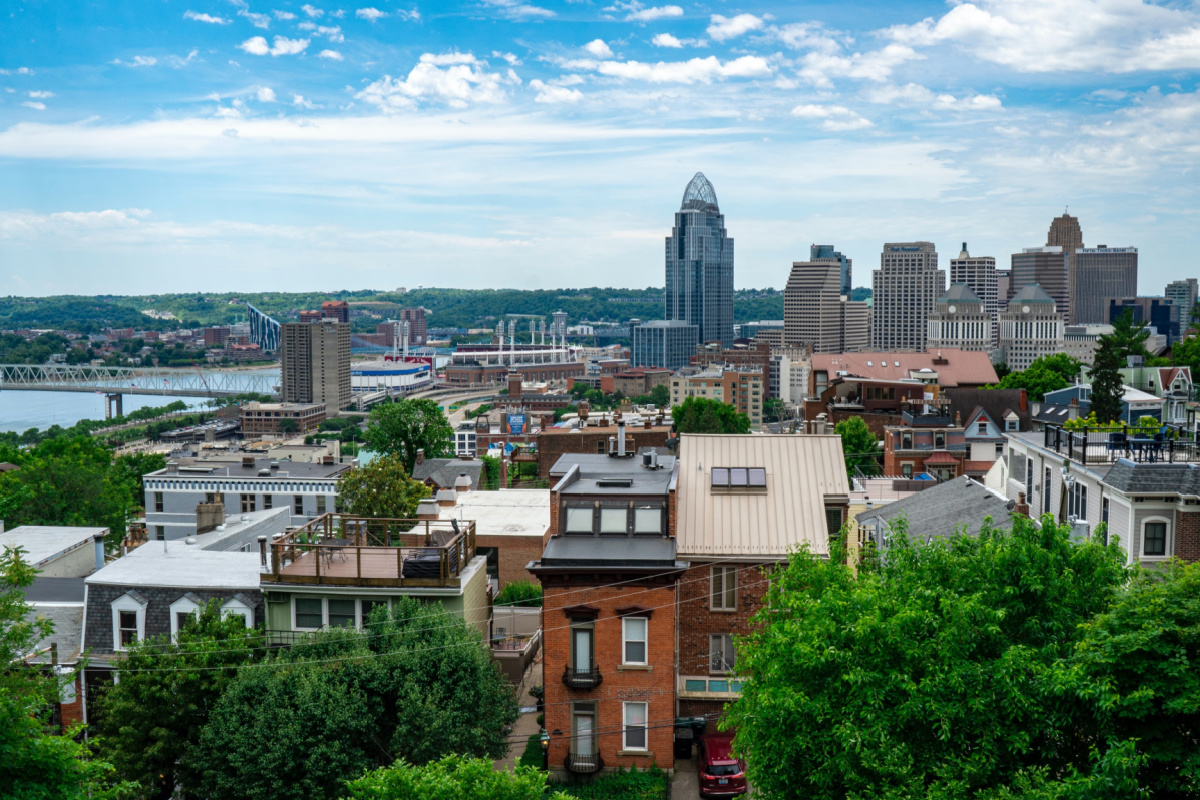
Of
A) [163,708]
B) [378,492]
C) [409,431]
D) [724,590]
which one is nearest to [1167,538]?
[724,590]

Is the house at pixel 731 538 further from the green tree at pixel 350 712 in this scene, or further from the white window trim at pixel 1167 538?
the white window trim at pixel 1167 538

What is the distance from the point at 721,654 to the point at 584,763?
18.0 feet

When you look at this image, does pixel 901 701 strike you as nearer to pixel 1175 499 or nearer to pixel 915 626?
pixel 915 626

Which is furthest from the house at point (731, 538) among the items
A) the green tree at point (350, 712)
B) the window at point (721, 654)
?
the green tree at point (350, 712)

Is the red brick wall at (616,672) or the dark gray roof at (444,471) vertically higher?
the red brick wall at (616,672)

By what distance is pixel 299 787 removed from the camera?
24.3 meters

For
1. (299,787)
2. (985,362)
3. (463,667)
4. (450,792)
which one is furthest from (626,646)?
(985,362)

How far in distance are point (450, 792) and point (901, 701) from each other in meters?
8.05

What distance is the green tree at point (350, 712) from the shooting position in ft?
80.0

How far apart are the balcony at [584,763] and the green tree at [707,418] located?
86208 millimetres

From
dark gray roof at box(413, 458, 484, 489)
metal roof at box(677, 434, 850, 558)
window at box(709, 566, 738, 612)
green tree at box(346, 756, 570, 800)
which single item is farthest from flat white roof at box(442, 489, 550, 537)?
green tree at box(346, 756, 570, 800)

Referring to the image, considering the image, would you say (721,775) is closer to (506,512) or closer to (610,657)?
(610,657)

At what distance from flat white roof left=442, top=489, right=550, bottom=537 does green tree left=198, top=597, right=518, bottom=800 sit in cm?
1810

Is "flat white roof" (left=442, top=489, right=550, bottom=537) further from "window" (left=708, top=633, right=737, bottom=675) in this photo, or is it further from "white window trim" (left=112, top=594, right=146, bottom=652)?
"white window trim" (left=112, top=594, right=146, bottom=652)
